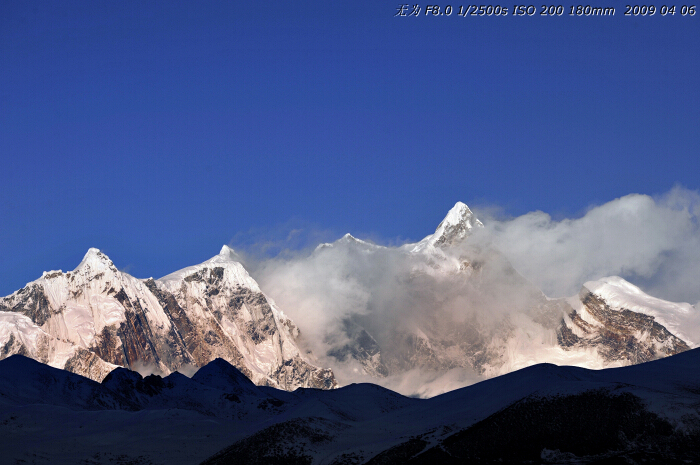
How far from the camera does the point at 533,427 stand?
110m

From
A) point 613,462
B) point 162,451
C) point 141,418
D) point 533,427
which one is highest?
point 141,418

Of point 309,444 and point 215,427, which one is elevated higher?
point 215,427

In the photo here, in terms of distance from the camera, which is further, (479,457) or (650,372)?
(650,372)

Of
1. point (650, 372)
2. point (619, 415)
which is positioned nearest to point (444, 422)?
point (619, 415)

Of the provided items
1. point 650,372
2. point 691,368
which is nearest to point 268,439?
point 650,372

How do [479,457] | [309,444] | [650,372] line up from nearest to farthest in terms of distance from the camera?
[479,457]
[309,444]
[650,372]

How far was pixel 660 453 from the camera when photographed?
324ft

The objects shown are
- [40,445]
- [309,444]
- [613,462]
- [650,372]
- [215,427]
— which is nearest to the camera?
[613,462]

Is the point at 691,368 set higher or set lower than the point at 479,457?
higher

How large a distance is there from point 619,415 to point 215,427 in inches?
3240

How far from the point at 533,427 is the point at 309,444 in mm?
35111

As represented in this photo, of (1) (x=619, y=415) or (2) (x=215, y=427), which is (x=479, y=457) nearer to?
(1) (x=619, y=415)

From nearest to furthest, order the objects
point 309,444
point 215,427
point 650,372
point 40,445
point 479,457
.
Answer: point 479,457
point 309,444
point 40,445
point 650,372
point 215,427

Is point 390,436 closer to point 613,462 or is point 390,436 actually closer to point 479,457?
point 479,457
